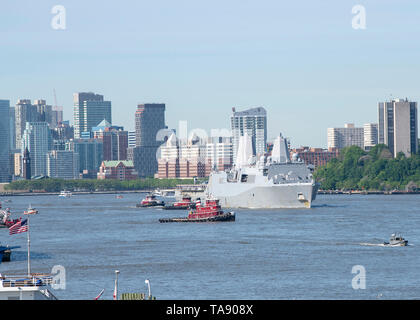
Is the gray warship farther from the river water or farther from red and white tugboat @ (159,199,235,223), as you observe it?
the river water

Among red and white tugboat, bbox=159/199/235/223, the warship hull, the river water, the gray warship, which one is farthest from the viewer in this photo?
the gray warship

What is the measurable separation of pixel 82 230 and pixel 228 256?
30.8 m

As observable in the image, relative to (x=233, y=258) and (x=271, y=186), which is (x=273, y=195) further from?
(x=233, y=258)

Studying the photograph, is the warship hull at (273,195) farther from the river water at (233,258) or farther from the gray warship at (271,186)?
the river water at (233,258)

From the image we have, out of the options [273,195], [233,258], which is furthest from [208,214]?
[233,258]

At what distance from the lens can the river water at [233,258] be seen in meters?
36.9

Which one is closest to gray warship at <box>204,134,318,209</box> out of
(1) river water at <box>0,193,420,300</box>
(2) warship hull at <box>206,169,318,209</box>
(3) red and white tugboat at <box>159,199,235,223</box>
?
(2) warship hull at <box>206,169,318,209</box>

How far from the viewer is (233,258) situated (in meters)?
51.0

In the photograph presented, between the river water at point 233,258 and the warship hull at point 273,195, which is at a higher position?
the warship hull at point 273,195

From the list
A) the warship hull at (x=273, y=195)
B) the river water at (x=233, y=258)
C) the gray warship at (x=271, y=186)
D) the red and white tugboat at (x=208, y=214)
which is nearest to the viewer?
the river water at (x=233, y=258)

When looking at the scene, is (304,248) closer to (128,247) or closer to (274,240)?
(274,240)

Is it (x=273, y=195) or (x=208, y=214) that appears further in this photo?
(x=273, y=195)

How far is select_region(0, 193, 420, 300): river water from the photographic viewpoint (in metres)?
36.9

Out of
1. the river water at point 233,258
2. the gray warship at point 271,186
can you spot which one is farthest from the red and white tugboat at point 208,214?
the gray warship at point 271,186
